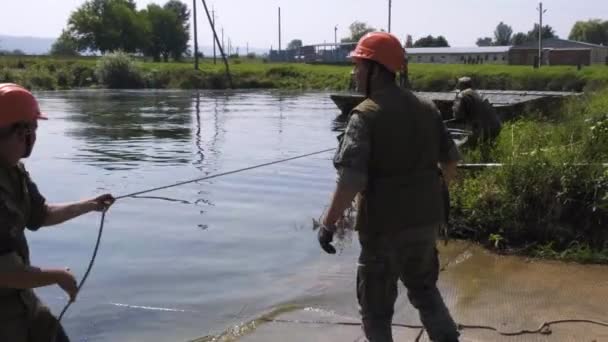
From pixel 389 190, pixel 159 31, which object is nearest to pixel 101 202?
pixel 389 190

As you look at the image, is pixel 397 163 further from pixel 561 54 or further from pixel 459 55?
pixel 459 55

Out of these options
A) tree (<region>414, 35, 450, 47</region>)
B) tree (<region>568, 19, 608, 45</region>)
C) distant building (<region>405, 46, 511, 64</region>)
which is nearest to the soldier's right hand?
distant building (<region>405, 46, 511, 64</region>)

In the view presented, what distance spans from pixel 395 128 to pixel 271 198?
9.22 metres

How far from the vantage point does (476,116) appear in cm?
1132

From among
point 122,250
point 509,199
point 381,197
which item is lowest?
point 122,250

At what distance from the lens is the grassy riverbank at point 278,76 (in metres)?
48.9

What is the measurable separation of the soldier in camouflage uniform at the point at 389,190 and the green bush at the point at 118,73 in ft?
195

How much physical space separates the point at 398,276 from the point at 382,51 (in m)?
1.27

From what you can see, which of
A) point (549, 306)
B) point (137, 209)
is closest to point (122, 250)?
point (137, 209)

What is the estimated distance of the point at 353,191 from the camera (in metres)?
3.82

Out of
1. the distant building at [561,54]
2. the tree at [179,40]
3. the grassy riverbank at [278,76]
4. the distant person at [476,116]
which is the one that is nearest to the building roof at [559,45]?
the distant building at [561,54]

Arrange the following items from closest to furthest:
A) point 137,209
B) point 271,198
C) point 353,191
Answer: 1. point 353,191
2. point 137,209
3. point 271,198

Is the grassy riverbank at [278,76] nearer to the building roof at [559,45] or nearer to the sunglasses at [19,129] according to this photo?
the building roof at [559,45]

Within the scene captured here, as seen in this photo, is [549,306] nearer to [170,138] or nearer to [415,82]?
[170,138]
